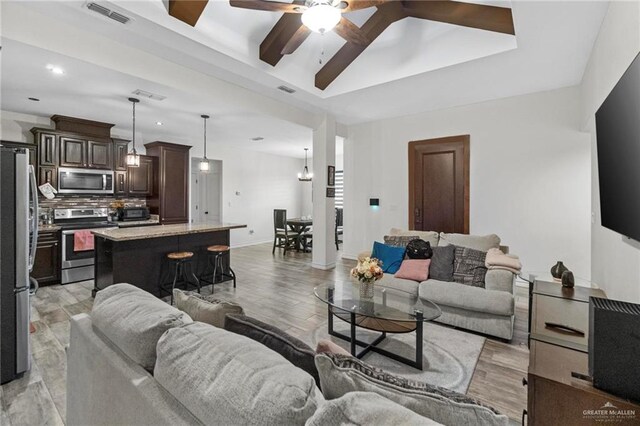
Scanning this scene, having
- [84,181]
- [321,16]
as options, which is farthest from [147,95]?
[321,16]

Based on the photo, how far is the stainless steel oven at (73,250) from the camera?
4.55m

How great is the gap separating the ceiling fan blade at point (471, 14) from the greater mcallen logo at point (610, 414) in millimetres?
3194

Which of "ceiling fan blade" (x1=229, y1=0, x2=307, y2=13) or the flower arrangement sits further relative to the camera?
the flower arrangement

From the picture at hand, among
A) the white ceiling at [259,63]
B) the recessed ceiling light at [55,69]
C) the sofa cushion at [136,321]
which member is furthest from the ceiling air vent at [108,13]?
the sofa cushion at [136,321]

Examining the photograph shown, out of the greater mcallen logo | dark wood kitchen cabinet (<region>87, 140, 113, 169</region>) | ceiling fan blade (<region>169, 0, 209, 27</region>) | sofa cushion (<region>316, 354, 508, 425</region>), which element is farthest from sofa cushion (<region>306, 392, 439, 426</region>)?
dark wood kitchen cabinet (<region>87, 140, 113, 169</region>)

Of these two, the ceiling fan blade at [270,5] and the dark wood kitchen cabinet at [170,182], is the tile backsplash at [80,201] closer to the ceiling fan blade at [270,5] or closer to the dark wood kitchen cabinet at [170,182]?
the dark wood kitchen cabinet at [170,182]

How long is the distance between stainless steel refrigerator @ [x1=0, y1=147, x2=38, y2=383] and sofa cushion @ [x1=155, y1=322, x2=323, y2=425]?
6.52 ft

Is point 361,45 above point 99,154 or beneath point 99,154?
above

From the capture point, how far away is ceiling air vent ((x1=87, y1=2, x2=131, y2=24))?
2398 millimetres

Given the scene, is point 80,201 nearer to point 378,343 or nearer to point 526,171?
point 378,343

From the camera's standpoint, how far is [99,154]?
5.27m

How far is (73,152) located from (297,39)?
4.40 meters

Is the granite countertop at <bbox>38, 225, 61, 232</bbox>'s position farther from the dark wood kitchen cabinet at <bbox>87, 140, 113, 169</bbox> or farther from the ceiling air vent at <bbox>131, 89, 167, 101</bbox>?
the ceiling air vent at <bbox>131, 89, 167, 101</bbox>

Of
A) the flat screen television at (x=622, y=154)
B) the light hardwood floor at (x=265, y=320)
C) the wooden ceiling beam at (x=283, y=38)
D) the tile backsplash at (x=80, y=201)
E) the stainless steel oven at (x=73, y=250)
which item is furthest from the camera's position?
the tile backsplash at (x=80, y=201)
